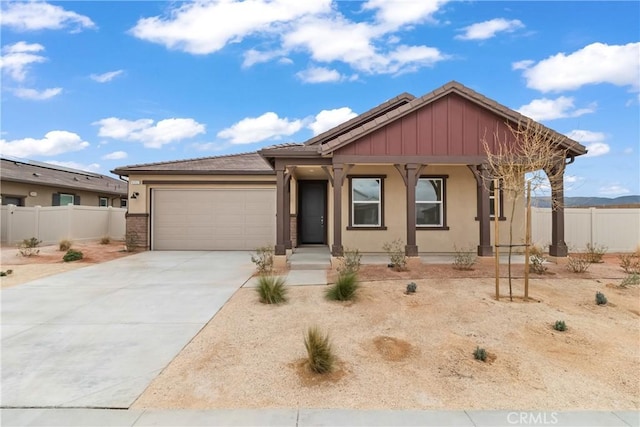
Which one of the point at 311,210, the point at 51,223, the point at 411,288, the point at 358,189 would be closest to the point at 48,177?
the point at 51,223

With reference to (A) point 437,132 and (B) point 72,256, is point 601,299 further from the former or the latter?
(B) point 72,256

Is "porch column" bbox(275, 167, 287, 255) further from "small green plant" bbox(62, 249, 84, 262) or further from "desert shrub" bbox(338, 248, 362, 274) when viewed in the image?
"small green plant" bbox(62, 249, 84, 262)

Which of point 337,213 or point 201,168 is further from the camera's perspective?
point 201,168

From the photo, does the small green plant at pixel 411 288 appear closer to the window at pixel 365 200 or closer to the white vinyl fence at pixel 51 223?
the window at pixel 365 200

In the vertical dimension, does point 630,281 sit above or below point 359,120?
below

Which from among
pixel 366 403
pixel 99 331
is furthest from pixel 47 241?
pixel 366 403

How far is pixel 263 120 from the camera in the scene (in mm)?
28906

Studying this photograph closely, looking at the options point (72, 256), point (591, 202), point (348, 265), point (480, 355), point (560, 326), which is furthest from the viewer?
point (591, 202)

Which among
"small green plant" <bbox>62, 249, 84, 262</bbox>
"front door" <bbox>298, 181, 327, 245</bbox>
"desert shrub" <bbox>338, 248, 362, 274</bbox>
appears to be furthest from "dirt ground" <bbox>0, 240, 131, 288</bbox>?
"desert shrub" <bbox>338, 248, 362, 274</bbox>

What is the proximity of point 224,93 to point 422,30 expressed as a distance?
10.8m

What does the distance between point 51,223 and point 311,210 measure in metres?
11.4

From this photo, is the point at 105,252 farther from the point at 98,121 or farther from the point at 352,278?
the point at 98,121

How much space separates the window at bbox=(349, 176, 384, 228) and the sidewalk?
8.43 m

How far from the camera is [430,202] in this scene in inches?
457
